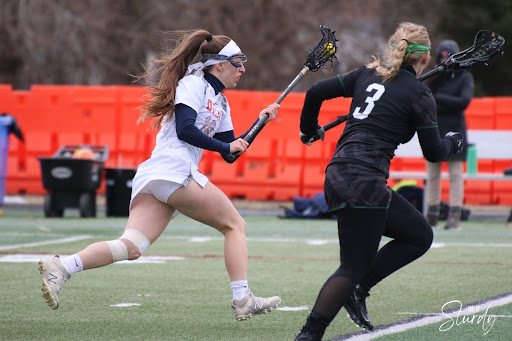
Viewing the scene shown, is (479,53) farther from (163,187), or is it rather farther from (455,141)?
(163,187)

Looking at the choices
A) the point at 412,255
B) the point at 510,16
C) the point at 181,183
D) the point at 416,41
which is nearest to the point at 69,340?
the point at 181,183

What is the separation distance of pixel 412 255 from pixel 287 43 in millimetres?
27928

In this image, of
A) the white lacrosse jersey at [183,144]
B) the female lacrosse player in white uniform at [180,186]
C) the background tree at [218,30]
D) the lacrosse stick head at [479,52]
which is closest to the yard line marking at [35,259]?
the female lacrosse player in white uniform at [180,186]

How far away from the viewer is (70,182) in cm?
1495

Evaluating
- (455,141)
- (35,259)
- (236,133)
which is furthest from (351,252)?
(236,133)

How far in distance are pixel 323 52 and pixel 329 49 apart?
5cm

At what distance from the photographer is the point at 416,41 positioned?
18.0 ft

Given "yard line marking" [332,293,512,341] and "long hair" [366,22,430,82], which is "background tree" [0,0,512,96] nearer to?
"yard line marking" [332,293,512,341]

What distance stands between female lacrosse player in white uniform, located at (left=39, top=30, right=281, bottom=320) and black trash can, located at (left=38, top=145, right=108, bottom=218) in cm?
908

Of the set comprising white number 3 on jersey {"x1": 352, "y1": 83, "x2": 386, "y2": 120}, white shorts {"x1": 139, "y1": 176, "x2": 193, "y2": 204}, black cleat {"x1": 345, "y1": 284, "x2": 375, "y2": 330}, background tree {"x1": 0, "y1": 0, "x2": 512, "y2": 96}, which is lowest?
black cleat {"x1": 345, "y1": 284, "x2": 375, "y2": 330}

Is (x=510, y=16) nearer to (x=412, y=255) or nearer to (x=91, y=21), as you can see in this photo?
(x=91, y=21)

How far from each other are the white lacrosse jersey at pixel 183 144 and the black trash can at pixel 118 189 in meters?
9.33

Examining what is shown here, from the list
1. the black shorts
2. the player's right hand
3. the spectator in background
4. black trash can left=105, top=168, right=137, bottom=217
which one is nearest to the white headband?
the player's right hand

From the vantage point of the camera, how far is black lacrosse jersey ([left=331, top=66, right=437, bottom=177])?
5.30 metres
